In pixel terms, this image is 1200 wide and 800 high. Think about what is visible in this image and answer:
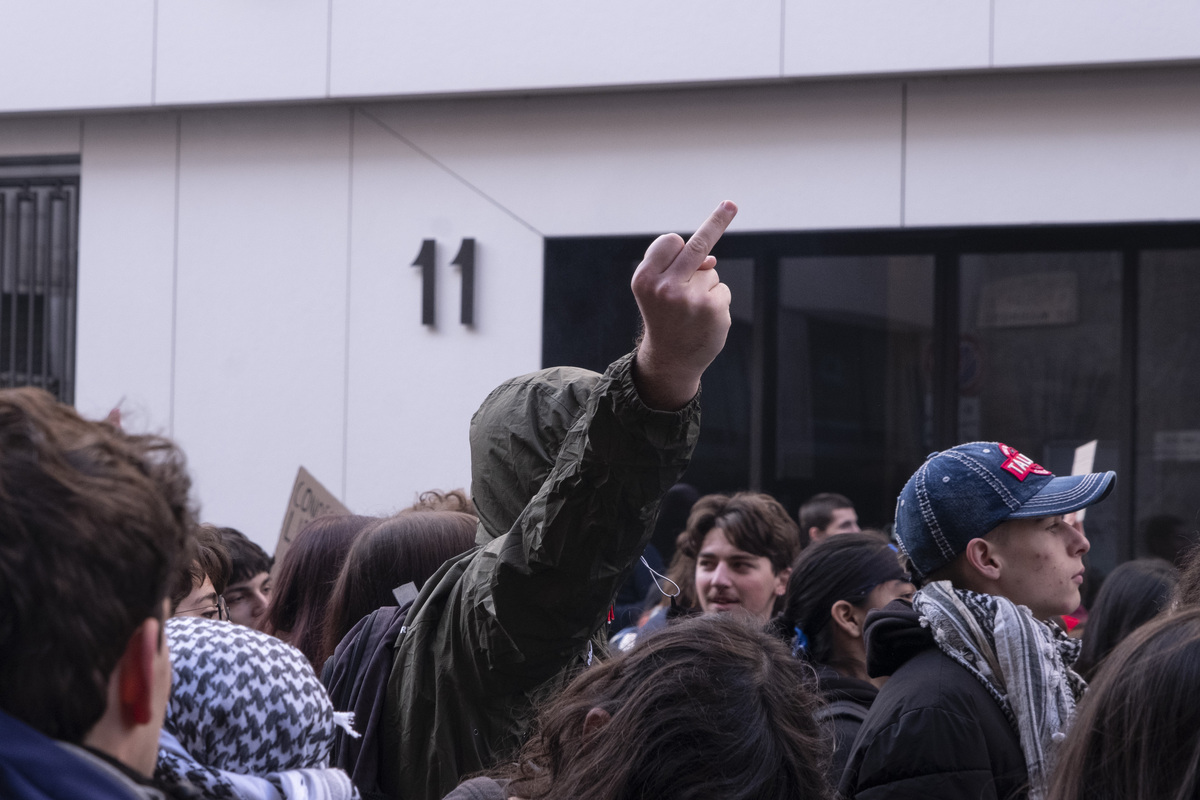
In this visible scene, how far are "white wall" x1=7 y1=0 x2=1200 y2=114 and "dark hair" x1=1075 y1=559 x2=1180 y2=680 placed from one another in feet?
11.8

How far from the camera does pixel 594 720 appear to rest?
1.58 m

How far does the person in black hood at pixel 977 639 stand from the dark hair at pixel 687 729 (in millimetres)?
673

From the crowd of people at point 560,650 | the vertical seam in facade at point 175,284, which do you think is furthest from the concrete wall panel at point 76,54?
the crowd of people at point 560,650

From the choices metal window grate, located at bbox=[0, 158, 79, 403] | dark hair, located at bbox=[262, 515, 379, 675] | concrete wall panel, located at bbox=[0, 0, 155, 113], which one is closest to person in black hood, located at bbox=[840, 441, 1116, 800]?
dark hair, located at bbox=[262, 515, 379, 675]

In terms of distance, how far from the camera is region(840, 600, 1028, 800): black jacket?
2209mm

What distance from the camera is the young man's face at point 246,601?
13.3 ft

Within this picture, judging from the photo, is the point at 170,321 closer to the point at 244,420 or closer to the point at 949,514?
the point at 244,420

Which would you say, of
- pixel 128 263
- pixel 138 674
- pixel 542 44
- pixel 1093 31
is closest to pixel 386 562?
pixel 138 674

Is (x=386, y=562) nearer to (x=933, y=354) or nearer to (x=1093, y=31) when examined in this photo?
(x=1093, y=31)

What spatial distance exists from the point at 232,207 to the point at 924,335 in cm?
462

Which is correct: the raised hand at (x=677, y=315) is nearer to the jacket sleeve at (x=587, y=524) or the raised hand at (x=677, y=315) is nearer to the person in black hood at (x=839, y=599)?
the jacket sleeve at (x=587, y=524)

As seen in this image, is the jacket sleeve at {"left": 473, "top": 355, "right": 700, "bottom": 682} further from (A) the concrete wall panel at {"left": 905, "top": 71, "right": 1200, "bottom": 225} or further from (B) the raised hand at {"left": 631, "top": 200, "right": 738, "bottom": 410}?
(A) the concrete wall panel at {"left": 905, "top": 71, "right": 1200, "bottom": 225}

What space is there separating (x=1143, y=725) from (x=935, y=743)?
0.90 m

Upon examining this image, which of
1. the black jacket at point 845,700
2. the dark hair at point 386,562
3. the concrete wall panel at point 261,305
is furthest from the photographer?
the concrete wall panel at point 261,305
